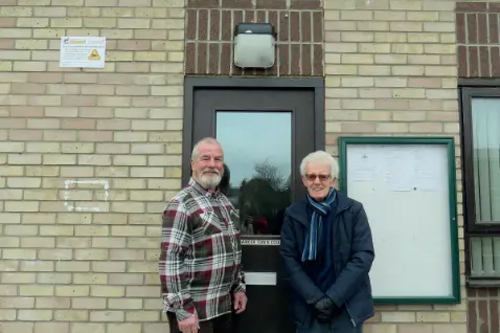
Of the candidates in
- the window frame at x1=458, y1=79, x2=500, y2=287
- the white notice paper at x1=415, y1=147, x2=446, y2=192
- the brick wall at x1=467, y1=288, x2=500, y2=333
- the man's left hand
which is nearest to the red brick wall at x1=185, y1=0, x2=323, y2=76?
the white notice paper at x1=415, y1=147, x2=446, y2=192

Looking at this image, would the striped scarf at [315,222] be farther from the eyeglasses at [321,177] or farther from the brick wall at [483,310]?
the brick wall at [483,310]

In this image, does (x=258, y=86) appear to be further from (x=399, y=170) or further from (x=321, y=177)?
(x=399, y=170)

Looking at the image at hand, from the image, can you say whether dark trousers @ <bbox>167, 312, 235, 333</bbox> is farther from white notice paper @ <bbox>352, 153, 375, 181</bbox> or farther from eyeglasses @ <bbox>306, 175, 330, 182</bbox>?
white notice paper @ <bbox>352, 153, 375, 181</bbox>

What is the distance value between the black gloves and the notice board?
0.73 meters

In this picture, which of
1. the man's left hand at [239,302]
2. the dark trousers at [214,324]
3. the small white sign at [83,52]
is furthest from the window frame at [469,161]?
the small white sign at [83,52]

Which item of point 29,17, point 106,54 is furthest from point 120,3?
point 29,17

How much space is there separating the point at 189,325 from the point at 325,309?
2.34 feet

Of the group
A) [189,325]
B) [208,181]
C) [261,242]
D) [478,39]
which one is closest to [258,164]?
[261,242]

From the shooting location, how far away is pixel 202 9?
345 centimetres

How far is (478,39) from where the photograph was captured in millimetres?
3479

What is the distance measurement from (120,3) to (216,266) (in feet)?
6.55

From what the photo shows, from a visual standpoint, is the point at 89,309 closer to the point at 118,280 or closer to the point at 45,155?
the point at 118,280

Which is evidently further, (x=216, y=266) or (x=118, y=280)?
(x=118, y=280)

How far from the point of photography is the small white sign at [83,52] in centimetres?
340
